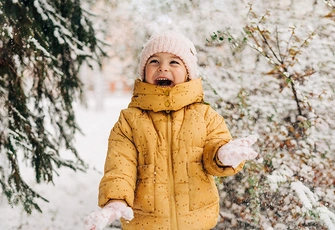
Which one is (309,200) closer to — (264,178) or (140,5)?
(264,178)

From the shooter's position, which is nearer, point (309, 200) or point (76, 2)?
point (309, 200)

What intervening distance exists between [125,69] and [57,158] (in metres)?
1.62

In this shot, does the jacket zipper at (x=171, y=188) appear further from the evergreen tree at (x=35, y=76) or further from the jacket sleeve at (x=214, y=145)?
the evergreen tree at (x=35, y=76)

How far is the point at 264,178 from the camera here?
419cm

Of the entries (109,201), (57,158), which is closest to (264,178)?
(57,158)

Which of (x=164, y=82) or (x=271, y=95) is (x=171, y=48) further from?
(x=271, y=95)

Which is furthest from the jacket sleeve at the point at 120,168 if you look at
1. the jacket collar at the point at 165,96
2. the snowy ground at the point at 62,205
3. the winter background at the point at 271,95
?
the snowy ground at the point at 62,205

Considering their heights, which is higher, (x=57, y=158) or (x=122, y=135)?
(x=57, y=158)

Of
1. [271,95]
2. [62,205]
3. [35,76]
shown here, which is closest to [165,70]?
[271,95]

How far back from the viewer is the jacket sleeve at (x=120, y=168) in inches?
80.1

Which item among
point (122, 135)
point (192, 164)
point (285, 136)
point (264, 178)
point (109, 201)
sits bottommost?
point (109, 201)

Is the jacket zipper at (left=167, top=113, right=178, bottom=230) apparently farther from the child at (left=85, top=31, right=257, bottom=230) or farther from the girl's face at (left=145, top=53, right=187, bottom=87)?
the girl's face at (left=145, top=53, right=187, bottom=87)

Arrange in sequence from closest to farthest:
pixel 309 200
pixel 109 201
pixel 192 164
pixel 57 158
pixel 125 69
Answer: pixel 109 201, pixel 192 164, pixel 309 200, pixel 57 158, pixel 125 69

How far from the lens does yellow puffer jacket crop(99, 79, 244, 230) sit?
6.99 ft
